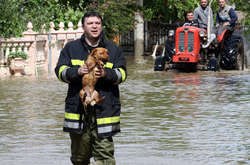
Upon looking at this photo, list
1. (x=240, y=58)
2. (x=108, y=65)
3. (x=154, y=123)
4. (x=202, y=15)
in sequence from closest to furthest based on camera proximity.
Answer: (x=108, y=65)
(x=154, y=123)
(x=202, y=15)
(x=240, y=58)

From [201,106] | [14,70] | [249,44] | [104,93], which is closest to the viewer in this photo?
[104,93]

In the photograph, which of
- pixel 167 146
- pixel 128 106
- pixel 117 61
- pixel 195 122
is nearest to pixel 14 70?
pixel 128 106

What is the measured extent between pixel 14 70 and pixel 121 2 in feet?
44.0

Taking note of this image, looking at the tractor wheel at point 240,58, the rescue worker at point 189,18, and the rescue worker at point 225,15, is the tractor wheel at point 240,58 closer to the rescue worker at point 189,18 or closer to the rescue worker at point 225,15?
the rescue worker at point 225,15

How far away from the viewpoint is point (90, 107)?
20.8 feet

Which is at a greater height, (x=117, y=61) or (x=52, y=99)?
(x=117, y=61)

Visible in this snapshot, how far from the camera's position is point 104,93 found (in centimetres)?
642

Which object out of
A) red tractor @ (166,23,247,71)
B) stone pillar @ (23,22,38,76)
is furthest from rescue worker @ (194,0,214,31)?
stone pillar @ (23,22,38,76)

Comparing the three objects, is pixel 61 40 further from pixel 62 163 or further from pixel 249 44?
pixel 62 163

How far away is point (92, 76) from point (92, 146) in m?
0.64

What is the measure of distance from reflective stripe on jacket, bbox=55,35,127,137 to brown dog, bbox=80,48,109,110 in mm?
104

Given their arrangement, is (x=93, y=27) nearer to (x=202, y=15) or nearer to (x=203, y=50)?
(x=202, y=15)

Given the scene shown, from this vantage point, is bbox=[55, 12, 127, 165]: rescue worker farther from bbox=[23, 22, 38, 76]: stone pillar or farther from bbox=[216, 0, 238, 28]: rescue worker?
bbox=[23, 22, 38, 76]: stone pillar

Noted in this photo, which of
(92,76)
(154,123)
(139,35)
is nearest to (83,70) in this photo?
(92,76)
